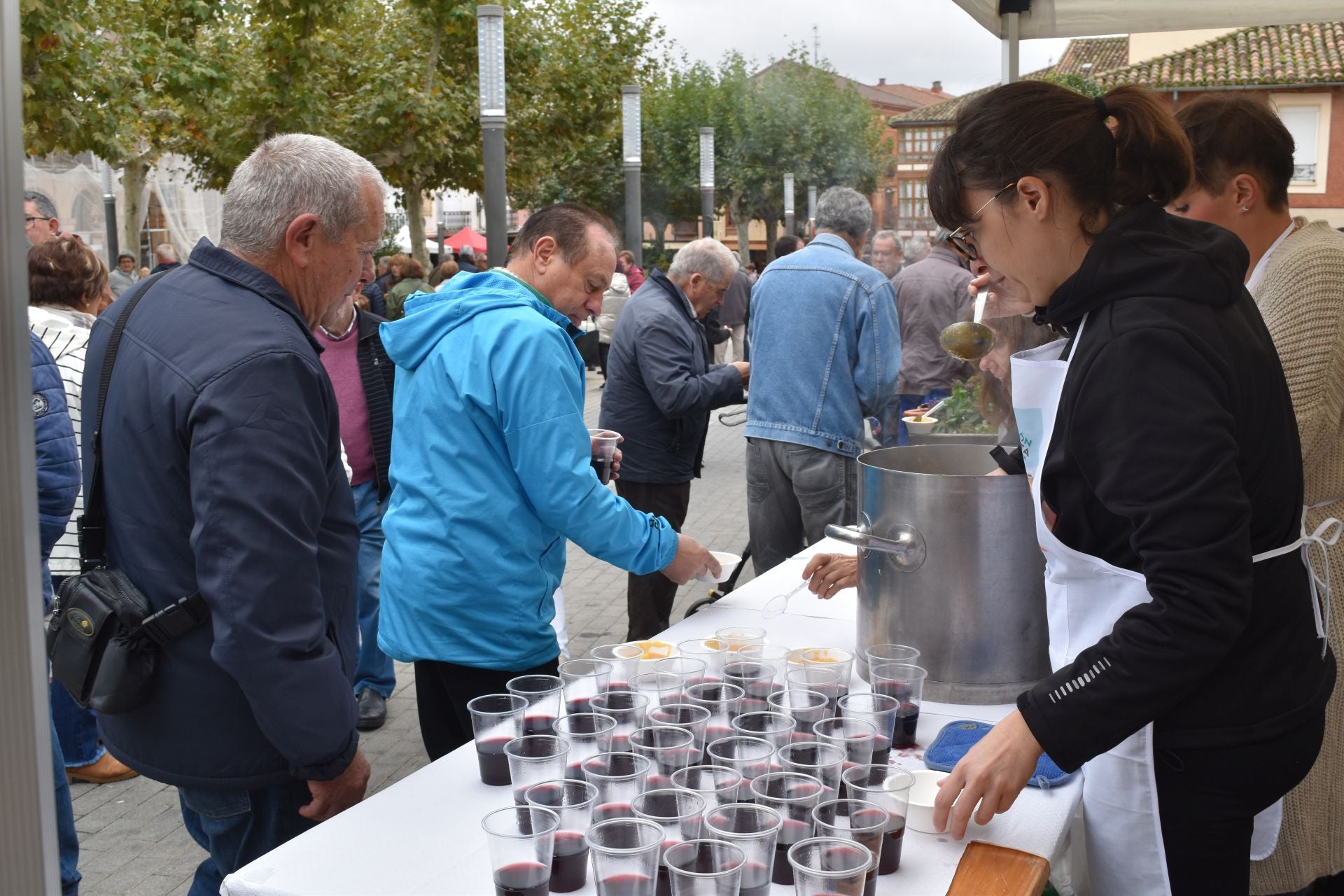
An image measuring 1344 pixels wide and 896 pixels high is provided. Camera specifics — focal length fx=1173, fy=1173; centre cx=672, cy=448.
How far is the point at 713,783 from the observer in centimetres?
165

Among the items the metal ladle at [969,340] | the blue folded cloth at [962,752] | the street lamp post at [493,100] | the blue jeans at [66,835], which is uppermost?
the street lamp post at [493,100]

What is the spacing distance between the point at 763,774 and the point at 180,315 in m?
1.26

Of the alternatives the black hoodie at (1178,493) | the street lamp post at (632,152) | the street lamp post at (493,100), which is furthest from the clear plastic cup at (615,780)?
the street lamp post at (632,152)

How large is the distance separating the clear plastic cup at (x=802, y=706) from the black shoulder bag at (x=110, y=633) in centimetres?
98

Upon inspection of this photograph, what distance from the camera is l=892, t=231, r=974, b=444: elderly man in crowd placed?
23.0 feet

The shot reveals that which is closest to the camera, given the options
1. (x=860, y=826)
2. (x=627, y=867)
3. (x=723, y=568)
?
(x=627, y=867)

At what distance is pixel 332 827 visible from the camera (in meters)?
1.75

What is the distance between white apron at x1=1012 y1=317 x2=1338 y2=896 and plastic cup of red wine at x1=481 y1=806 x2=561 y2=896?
0.78m

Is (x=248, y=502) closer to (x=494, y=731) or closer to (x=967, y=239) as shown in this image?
(x=494, y=731)

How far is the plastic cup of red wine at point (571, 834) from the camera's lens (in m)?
1.51

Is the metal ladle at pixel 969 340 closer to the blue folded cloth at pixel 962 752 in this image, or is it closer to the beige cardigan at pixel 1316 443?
the beige cardigan at pixel 1316 443

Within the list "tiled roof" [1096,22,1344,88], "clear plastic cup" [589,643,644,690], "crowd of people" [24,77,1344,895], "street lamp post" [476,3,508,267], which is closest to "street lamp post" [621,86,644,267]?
"street lamp post" [476,3,508,267]

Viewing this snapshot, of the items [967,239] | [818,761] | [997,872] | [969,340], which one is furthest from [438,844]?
[969,340]

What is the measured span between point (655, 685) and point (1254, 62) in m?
38.3
